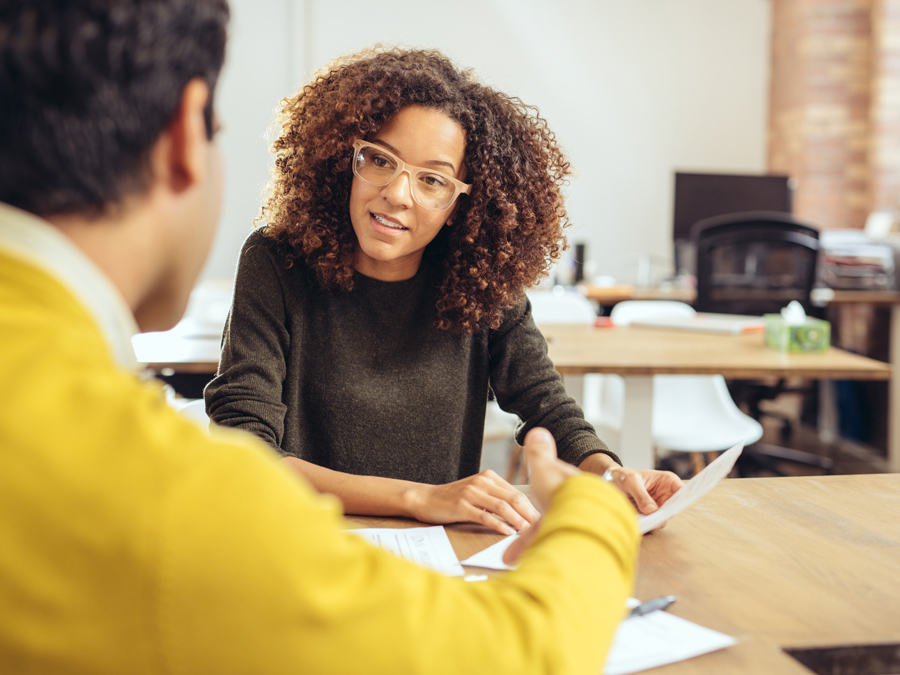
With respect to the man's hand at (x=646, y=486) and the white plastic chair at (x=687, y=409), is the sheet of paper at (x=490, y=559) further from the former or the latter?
the white plastic chair at (x=687, y=409)

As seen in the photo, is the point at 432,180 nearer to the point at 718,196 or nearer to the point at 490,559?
the point at 490,559

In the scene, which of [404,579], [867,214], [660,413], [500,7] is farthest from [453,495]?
[500,7]

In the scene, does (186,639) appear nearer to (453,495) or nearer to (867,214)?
(453,495)

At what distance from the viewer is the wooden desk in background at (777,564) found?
705 mm

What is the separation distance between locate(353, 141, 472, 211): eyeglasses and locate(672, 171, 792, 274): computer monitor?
3.64 metres

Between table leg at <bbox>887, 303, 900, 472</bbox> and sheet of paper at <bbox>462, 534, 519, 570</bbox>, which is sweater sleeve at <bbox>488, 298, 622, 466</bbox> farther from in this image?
table leg at <bbox>887, 303, 900, 472</bbox>

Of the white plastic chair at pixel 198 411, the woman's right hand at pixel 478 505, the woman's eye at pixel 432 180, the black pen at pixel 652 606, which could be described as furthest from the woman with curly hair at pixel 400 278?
the black pen at pixel 652 606

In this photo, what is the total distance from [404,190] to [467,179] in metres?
0.15

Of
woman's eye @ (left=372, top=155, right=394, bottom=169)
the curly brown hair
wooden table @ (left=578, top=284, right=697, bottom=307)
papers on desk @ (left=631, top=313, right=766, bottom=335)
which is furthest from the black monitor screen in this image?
woman's eye @ (left=372, top=155, right=394, bottom=169)

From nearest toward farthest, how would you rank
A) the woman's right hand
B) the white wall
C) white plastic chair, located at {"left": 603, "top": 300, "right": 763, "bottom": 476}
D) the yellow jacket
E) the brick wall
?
1. the yellow jacket
2. the woman's right hand
3. white plastic chair, located at {"left": 603, "top": 300, "right": 763, "bottom": 476}
4. the brick wall
5. the white wall

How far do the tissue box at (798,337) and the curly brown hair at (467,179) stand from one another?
44.7 inches

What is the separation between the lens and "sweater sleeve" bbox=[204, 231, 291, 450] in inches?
46.5

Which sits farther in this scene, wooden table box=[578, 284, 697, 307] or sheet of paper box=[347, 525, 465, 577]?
wooden table box=[578, 284, 697, 307]

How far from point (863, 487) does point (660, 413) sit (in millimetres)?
1688
